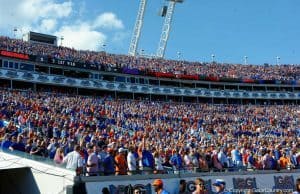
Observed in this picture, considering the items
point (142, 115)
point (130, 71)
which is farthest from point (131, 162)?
point (130, 71)

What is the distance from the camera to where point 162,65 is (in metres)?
55.1

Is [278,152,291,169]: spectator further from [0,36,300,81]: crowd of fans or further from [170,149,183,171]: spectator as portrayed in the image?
[0,36,300,81]: crowd of fans

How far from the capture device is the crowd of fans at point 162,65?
4406 cm

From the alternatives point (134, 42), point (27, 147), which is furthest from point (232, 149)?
point (134, 42)

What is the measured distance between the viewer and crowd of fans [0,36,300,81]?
44062 millimetres

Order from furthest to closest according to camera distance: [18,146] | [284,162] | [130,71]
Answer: [130,71], [284,162], [18,146]

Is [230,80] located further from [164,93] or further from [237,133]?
[237,133]

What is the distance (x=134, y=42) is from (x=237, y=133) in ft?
116

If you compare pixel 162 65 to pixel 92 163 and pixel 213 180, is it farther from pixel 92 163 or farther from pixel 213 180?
pixel 92 163

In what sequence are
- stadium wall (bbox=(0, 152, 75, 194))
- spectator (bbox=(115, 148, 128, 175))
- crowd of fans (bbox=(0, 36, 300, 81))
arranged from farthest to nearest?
crowd of fans (bbox=(0, 36, 300, 81)) < spectator (bbox=(115, 148, 128, 175)) < stadium wall (bbox=(0, 152, 75, 194))

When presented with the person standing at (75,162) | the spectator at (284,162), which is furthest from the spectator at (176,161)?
the spectator at (284,162)

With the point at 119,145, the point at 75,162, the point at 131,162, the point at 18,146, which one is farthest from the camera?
the point at 119,145

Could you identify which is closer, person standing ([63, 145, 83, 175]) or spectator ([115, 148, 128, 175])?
person standing ([63, 145, 83, 175])

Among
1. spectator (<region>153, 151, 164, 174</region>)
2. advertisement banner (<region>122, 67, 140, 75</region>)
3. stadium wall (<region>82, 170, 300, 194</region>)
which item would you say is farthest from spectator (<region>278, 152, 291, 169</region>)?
advertisement banner (<region>122, 67, 140, 75</region>)
